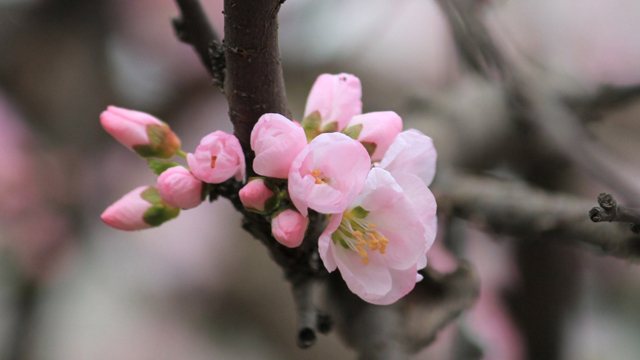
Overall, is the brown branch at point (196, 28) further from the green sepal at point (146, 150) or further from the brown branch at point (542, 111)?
the brown branch at point (542, 111)

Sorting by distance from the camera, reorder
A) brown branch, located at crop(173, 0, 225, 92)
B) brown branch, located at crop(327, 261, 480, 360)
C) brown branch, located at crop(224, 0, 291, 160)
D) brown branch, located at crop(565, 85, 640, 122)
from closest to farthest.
Result: brown branch, located at crop(224, 0, 291, 160) → brown branch, located at crop(173, 0, 225, 92) → brown branch, located at crop(327, 261, 480, 360) → brown branch, located at crop(565, 85, 640, 122)

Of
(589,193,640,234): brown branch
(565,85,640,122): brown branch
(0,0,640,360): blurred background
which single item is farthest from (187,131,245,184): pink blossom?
(0,0,640,360): blurred background

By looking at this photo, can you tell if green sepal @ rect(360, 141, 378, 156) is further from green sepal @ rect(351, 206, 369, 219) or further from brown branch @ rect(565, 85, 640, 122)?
brown branch @ rect(565, 85, 640, 122)

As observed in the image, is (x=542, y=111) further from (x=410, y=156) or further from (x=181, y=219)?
(x=181, y=219)

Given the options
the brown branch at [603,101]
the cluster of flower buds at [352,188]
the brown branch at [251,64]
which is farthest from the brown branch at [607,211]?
the brown branch at [603,101]

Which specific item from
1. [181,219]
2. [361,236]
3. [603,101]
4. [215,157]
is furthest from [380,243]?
[181,219]

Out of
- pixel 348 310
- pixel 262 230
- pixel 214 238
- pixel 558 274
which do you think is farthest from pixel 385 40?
pixel 262 230

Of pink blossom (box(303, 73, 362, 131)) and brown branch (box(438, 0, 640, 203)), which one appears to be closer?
pink blossom (box(303, 73, 362, 131))
